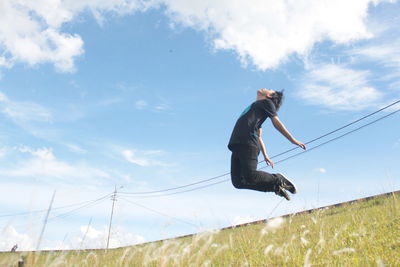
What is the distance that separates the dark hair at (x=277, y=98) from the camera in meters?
5.80

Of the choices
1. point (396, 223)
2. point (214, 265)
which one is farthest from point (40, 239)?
point (396, 223)

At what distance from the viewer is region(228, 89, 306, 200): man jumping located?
514 cm

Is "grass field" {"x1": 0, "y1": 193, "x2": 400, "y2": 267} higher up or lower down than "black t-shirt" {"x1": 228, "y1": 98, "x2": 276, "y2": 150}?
lower down

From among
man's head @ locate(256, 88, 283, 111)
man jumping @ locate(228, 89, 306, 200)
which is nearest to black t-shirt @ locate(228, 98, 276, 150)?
man jumping @ locate(228, 89, 306, 200)

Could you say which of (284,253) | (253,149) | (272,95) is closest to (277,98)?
(272,95)

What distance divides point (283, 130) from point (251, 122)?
1.54 ft

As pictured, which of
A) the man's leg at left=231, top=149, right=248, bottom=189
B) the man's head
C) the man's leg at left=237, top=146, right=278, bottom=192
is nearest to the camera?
the man's leg at left=237, top=146, right=278, bottom=192

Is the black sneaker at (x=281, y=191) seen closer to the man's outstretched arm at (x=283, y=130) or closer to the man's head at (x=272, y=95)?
the man's outstretched arm at (x=283, y=130)

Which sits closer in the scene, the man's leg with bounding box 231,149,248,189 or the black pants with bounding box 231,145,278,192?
the black pants with bounding box 231,145,278,192

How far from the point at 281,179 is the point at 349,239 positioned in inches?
52.4

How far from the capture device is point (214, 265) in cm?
396

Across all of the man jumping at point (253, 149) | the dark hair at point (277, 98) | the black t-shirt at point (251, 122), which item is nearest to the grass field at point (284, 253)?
the man jumping at point (253, 149)

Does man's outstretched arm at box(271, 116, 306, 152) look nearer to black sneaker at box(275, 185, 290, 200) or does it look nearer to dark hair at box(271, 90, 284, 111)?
dark hair at box(271, 90, 284, 111)

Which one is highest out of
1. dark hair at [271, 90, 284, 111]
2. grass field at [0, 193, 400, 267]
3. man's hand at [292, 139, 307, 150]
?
dark hair at [271, 90, 284, 111]
